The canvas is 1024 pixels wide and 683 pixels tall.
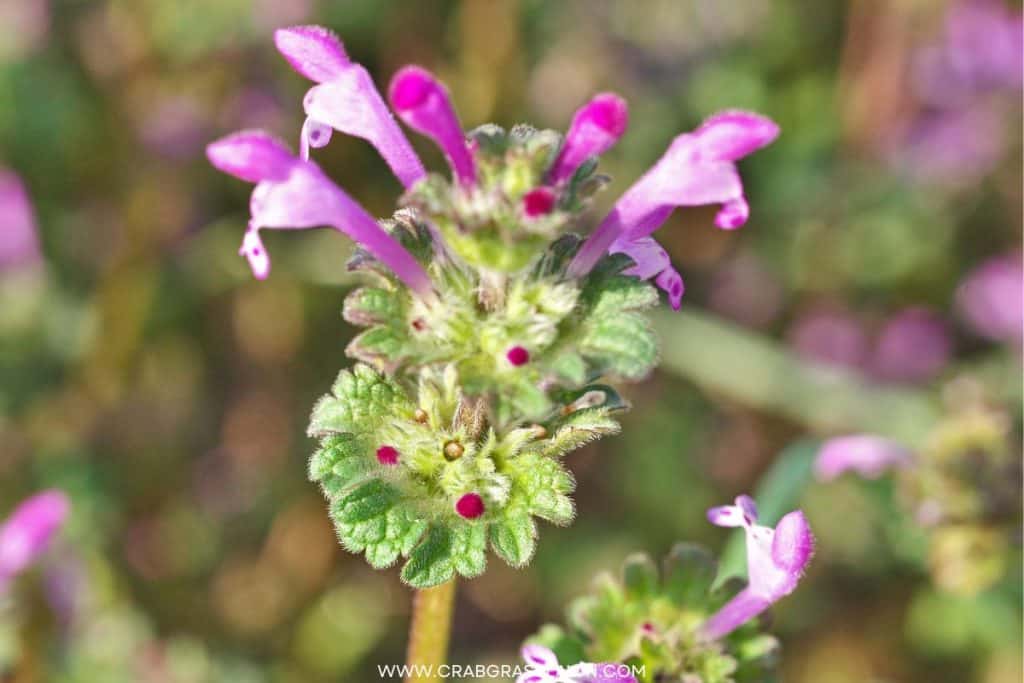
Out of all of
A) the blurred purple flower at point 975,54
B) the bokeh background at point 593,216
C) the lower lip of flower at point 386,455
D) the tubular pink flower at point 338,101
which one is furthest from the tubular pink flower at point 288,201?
the blurred purple flower at point 975,54

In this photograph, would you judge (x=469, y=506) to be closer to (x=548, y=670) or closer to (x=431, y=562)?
(x=431, y=562)

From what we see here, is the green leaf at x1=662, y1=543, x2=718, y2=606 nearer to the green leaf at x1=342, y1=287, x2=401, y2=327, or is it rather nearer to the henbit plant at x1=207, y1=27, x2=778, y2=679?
the henbit plant at x1=207, y1=27, x2=778, y2=679

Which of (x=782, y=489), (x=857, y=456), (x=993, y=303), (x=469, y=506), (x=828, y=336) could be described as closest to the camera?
(x=469, y=506)

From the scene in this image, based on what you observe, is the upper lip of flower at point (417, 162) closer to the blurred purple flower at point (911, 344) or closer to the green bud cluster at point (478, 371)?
the green bud cluster at point (478, 371)

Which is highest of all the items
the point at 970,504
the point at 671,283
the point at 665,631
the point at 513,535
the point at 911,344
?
the point at 671,283

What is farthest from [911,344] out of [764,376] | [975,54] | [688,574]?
[688,574]

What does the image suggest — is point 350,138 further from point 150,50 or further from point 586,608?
point 586,608
